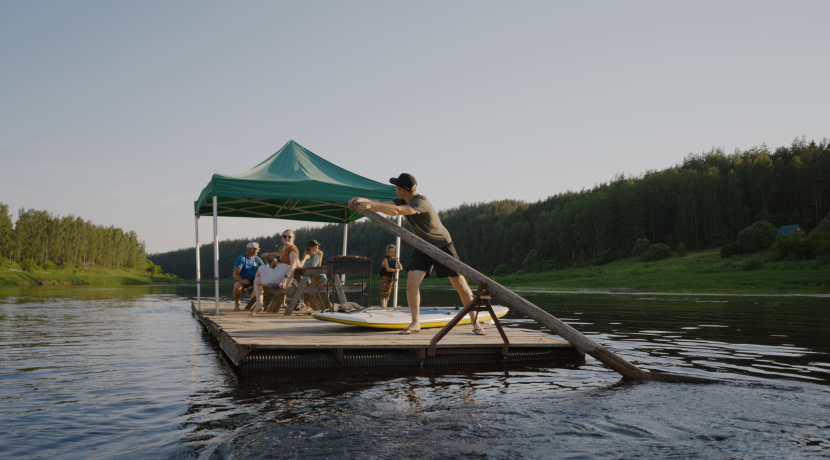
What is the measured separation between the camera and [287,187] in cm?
1125

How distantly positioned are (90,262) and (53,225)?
14091mm

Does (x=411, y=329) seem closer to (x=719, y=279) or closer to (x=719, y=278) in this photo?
(x=719, y=279)

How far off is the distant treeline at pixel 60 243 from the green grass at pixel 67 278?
354 cm

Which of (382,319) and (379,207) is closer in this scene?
(379,207)

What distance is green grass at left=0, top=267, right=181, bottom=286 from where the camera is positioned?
66.2 m

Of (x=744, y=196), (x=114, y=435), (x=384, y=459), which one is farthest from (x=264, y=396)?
(x=744, y=196)

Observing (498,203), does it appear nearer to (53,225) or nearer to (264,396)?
(53,225)

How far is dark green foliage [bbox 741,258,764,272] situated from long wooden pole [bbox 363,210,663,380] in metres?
46.6

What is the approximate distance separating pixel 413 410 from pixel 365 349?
2.46 meters

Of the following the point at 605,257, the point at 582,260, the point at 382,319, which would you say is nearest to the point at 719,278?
the point at 605,257

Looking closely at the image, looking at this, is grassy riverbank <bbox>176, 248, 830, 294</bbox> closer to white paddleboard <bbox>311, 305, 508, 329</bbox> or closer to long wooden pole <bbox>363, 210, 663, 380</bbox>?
white paddleboard <bbox>311, 305, 508, 329</bbox>

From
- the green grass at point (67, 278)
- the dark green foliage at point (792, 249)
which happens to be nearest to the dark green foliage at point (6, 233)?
the green grass at point (67, 278)

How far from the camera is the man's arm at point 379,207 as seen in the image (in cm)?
622

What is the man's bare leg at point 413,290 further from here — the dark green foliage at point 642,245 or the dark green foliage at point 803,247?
the dark green foliage at point 642,245
